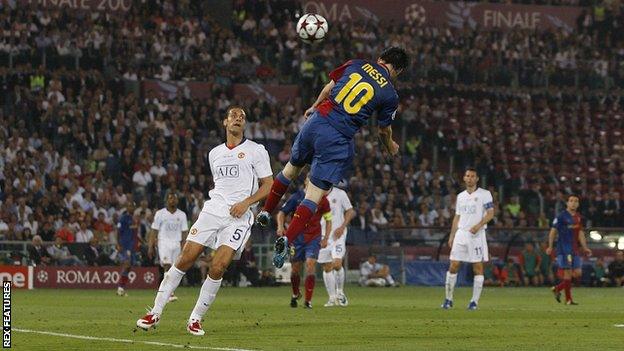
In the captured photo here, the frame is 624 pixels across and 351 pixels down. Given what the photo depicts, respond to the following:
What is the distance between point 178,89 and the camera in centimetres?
4419

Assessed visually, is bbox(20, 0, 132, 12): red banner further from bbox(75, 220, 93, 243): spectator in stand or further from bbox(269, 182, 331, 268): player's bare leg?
bbox(269, 182, 331, 268): player's bare leg

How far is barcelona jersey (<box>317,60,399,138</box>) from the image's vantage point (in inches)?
594

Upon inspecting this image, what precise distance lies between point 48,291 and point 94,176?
7.14 m

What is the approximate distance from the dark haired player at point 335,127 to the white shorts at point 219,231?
0.66 meters

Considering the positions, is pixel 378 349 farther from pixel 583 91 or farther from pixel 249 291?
pixel 583 91

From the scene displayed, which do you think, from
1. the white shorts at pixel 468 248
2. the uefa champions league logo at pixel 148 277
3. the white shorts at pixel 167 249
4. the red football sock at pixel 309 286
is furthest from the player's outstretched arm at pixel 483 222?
the uefa champions league logo at pixel 148 277

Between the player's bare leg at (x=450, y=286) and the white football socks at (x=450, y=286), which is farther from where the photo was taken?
the white football socks at (x=450, y=286)

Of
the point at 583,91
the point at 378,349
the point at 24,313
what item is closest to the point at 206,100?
the point at 583,91

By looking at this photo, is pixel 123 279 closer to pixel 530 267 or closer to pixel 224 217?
pixel 530 267

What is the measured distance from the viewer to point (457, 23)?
5434 cm

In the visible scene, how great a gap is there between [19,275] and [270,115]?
12863mm

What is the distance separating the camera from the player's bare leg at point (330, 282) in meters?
24.7

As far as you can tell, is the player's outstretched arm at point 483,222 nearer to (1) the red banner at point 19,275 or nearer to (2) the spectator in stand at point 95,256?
(2) the spectator in stand at point 95,256

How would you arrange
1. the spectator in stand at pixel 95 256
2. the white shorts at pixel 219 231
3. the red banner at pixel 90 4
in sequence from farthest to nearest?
the red banner at pixel 90 4, the spectator in stand at pixel 95 256, the white shorts at pixel 219 231
